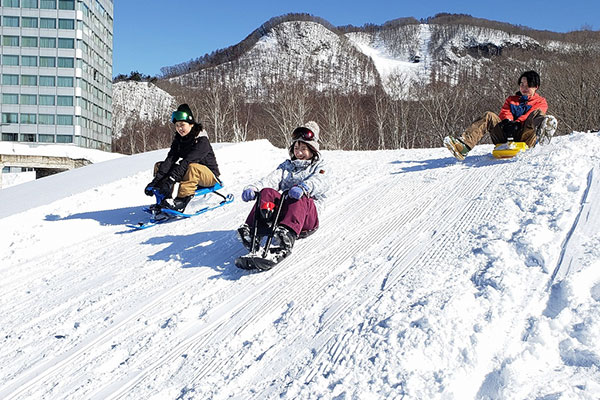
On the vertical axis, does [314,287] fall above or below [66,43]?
below

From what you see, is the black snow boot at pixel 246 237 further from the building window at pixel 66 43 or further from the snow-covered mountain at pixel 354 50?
the snow-covered mountain at pixel 354 50

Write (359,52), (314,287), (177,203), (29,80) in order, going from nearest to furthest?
(314,287) < (177,203) < (29,80) < (359,52)

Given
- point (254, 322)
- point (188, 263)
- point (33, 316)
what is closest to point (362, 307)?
point (254, 322)

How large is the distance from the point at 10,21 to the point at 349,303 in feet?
173

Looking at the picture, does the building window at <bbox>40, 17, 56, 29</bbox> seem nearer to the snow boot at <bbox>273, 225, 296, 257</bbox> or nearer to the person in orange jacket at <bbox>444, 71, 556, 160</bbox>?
the person in orange jacket at <bbox>444, 71, 556, 160</bbox>

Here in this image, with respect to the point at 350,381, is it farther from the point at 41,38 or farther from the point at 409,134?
the point at 41,38

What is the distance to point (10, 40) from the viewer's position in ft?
144

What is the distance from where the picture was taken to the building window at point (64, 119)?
44.0m

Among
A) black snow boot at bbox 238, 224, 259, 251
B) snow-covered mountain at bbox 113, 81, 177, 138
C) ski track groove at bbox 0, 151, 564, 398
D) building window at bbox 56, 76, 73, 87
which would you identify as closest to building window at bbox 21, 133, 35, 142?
building window at bbox 56, 76, 73, 87

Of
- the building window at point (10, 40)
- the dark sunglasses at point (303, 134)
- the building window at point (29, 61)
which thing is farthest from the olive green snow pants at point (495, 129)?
the building window at point (10, 40)

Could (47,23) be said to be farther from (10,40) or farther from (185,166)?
(185,166)

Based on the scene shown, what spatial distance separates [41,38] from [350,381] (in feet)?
169

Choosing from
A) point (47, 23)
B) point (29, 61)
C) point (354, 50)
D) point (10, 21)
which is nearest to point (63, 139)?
point (29, 61)

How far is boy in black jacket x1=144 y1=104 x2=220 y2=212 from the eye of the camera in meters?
5.50
